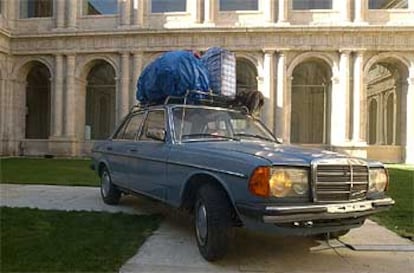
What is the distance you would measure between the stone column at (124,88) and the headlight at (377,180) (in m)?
21.9

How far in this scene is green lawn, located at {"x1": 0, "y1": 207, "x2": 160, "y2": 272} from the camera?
4.96 metres

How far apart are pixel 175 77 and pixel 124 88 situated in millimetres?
19867

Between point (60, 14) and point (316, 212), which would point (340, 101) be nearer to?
point (60, 14)

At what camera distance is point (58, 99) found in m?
27.3

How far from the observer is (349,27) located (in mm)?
24750

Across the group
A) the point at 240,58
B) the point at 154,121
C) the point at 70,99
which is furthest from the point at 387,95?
the point at 154,121

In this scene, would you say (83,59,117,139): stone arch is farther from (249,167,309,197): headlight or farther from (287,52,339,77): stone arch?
(249,167,309,197): headlight

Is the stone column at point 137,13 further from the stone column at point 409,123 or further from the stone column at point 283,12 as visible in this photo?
the stone column at point 409,123

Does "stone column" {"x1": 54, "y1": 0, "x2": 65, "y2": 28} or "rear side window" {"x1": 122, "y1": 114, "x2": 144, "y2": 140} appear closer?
"rear side window" {"x1": 122, "y1": 114, "x2": 144, "y2": 140}

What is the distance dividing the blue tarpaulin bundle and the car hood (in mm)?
1471

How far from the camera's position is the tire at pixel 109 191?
8767 mm

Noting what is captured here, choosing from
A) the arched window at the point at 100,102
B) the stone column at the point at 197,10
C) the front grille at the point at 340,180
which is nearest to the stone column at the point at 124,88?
the arched window at the point at 100,102

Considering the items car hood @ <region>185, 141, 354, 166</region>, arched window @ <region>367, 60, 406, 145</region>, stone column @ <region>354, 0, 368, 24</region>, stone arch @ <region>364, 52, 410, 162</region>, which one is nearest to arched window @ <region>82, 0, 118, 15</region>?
stone column @ <region>354, 0, 368, 24</region>

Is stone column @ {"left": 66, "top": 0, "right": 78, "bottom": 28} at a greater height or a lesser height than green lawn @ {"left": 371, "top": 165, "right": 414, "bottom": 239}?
greater
